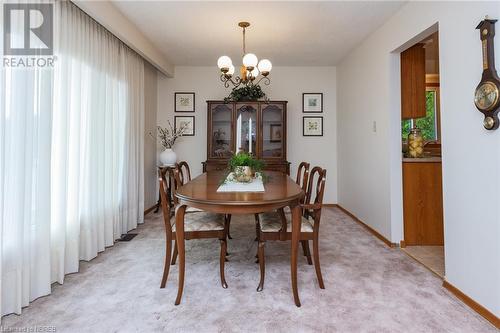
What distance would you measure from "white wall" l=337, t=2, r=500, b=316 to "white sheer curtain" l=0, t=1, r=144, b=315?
2931 mm

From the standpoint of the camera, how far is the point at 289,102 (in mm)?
4578

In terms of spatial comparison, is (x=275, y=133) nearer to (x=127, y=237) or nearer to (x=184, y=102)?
(x=184, y=102)

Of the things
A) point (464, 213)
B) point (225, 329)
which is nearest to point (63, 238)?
point (225, 329)

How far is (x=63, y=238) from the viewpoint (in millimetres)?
2051

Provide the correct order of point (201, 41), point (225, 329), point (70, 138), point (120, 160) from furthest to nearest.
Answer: point (201, 41)
point (120, 160)
point (70, 138)
point (225, 329)

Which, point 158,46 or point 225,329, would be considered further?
point 158,46

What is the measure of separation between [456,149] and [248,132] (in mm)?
2852

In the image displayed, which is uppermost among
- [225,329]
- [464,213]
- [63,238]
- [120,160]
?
[120,160]

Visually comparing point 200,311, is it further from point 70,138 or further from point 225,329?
point 70,138

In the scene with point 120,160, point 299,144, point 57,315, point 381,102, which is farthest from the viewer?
point 299,144

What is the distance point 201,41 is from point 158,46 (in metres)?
0.67

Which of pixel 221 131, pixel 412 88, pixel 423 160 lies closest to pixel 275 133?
pixel 221 131

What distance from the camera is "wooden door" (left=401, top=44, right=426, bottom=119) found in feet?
9.18

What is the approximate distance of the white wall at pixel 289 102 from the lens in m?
4.54
